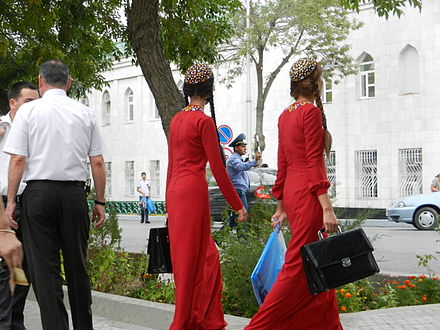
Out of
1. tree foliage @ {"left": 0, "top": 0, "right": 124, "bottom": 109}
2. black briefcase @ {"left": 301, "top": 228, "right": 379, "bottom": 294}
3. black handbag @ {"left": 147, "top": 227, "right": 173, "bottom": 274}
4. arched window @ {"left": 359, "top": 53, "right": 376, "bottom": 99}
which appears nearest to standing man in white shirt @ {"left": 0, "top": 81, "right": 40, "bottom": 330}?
black handbag @ {"left": 147, "top": 227, "right": 173, "bottom": 274}

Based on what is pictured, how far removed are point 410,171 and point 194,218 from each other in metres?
29.8

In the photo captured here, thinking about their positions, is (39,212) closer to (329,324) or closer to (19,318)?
(19,318)

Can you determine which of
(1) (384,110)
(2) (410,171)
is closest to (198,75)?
(2) (410,171)

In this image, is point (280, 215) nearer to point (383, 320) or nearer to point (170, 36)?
point (383, 320)

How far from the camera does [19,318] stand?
6.89 metres

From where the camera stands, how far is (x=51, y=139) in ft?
19.1

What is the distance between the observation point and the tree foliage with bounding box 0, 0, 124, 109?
46.4 feet

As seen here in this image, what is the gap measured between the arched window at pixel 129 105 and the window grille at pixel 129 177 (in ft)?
8.51

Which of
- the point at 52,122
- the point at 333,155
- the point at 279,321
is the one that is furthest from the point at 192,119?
the point at 333,155

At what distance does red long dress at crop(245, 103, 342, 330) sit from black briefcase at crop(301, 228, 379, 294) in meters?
0.19

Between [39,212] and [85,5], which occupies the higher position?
[85,5]

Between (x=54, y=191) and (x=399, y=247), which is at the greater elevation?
(x=54, y=191)

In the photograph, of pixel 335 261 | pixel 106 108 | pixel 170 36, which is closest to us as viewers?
pixel 335 261

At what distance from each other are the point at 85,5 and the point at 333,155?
24680 mm
